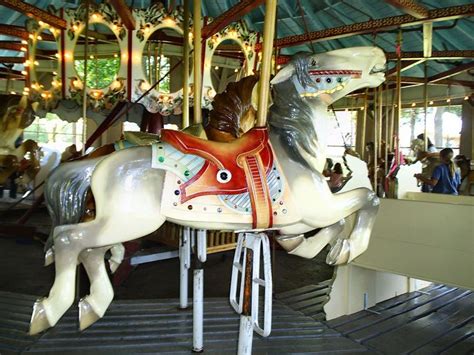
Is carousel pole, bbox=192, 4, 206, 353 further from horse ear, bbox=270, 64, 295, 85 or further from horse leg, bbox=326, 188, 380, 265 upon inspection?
horse leg, bbox=326, 188, 380, 265

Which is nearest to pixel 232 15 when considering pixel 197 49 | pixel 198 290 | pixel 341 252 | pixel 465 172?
pixel 197 49

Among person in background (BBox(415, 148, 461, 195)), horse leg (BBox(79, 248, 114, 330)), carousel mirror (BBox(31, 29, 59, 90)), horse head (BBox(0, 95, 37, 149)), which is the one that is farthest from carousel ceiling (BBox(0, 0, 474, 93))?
horse leg (BBox(79, 248, 114, 330))

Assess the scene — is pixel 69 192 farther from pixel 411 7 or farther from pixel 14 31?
pixel 14 31

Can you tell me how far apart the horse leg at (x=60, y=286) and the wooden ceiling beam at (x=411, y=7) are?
242cm

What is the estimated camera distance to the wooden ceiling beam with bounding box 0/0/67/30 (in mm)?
3250

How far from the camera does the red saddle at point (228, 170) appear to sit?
56.1 inches

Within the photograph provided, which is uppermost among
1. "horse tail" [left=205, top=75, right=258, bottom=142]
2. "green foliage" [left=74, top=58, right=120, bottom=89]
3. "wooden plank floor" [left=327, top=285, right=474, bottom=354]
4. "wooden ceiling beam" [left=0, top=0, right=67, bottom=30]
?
"wooden ceiling beam" [left=0, top=0, right=67, bottom=30]

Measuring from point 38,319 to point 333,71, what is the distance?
1.35 m

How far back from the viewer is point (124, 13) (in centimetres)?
359

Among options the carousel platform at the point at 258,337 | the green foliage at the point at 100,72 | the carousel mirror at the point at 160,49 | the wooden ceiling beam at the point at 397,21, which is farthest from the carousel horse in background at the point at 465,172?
the green foliage at the point at 100,72

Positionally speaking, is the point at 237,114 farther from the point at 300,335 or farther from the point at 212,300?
the point at 212,300

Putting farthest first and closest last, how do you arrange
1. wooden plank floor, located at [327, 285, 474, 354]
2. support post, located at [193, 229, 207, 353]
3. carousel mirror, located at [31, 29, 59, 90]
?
carousel mirror, located at [31, 29, 59, 90]
wooden plank floor, located at [327, 285, 474, 354]
support post, located at [193, 229, 207, 353]

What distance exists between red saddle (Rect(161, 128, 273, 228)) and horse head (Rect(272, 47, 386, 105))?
1.01 ft

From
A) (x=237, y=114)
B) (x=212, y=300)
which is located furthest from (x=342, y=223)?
Result: (x=212, y=300)
